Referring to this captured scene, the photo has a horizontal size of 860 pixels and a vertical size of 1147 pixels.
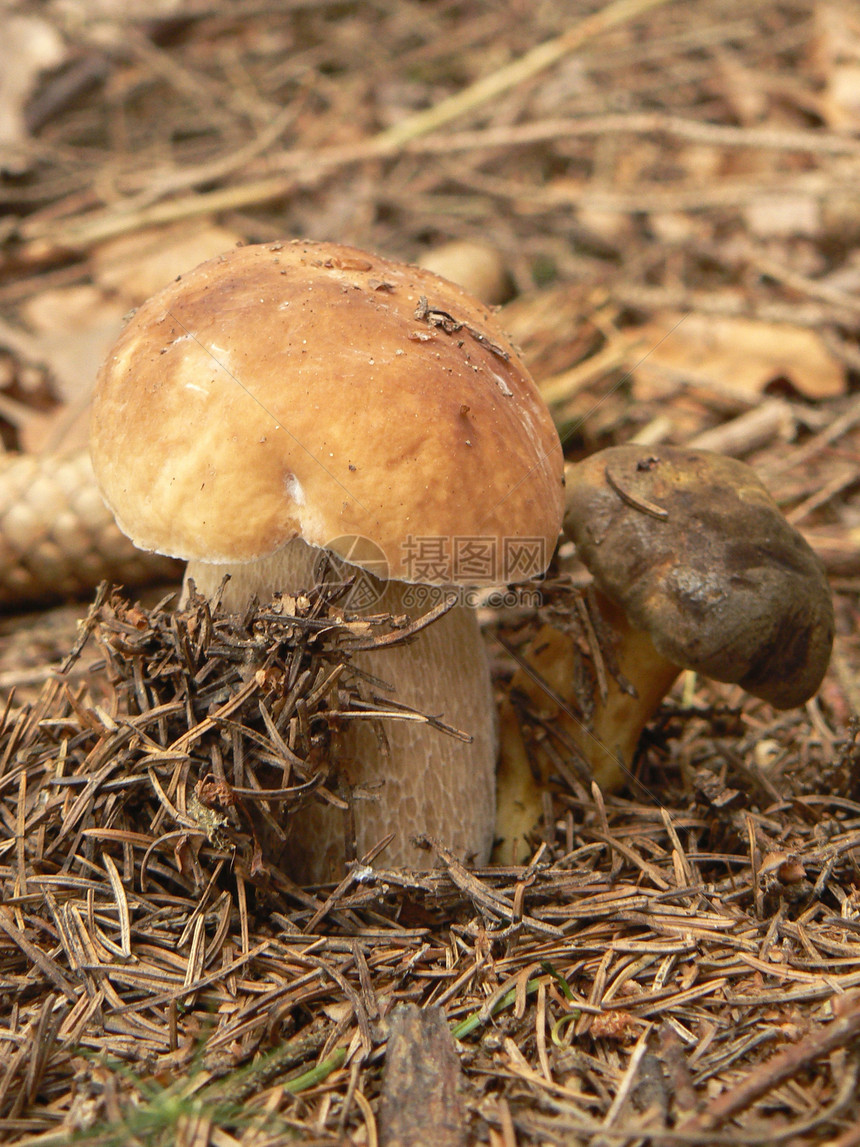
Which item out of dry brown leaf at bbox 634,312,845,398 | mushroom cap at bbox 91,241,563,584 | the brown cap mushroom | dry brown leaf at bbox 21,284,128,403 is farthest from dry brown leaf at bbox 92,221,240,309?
mushroom cap at bbox 91,241,563,584

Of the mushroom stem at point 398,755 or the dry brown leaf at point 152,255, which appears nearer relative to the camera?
the mushroom stem at point 398,755

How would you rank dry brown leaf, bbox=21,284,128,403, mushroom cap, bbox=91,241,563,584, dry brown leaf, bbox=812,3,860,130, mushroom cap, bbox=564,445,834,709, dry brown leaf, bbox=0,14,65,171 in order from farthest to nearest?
dry brown leaf, bbox=812,3,860,130
dry brown leaf, bbox=0,14,65,171
dry brown leaf, bbox=21,284,128,403
mushroom cap, bbox=564,445,834,709
mushroom cap, bbox=91,241,563,584

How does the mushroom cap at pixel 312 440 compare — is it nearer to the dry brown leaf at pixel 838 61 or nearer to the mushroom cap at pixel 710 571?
the mushroom cap at pixel 710 571

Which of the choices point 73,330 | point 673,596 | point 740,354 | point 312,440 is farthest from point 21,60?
point 673,596

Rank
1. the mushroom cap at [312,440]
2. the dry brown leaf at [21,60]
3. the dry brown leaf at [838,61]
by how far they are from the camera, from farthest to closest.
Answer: the dry brown leaf at [838,61]
the dry brown leaf at [21,60]
the mushroom cap at [312,440]

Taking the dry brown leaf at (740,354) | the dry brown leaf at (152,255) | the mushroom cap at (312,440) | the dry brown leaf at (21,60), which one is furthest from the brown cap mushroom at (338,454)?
the dry brown leaf at (21,60)

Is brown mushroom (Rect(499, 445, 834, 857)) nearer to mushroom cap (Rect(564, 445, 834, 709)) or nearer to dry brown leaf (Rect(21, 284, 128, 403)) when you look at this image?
mushroom cap (Rect(564, 445, 834, 709))

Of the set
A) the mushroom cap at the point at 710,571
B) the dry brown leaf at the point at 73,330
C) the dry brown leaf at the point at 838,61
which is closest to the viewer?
the mushroom cap at the point at 710,571
